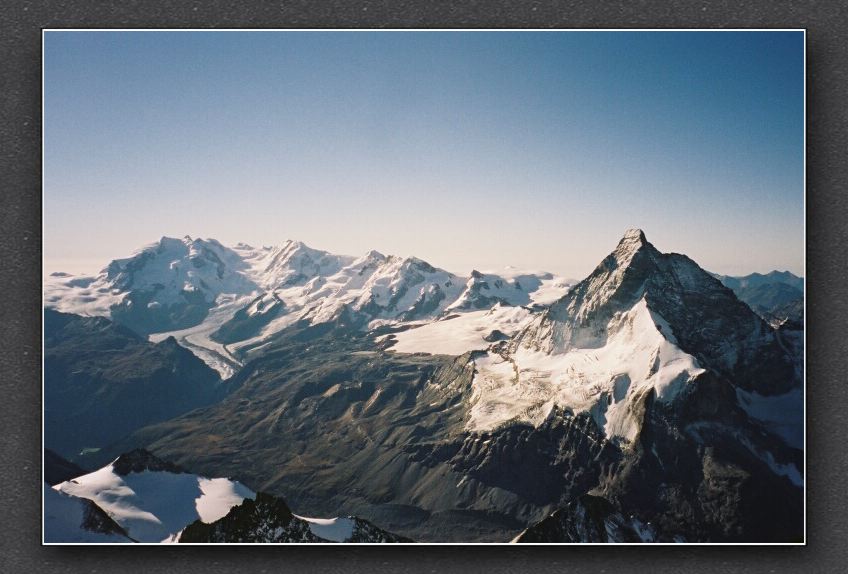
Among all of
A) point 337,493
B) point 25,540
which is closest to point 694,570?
point 25,540

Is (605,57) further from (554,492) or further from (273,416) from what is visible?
(273,416)

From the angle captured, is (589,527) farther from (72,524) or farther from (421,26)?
(421,26)

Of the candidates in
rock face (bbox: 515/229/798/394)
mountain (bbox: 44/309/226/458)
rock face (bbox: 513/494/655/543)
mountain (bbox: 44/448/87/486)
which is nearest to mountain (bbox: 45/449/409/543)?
mountain (bbox: 44/448/87/486)

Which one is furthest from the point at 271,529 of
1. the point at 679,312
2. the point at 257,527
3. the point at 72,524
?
the point at 679,312

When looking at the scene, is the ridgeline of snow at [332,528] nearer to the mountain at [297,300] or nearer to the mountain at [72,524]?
the mountain at [72,524]

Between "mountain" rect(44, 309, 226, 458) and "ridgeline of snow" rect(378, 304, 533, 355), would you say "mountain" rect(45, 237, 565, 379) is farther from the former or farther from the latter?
"mountain" rect(44, 309, 226, 458)

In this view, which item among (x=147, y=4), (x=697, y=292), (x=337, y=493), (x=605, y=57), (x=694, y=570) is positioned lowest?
(x=337, y=493)
